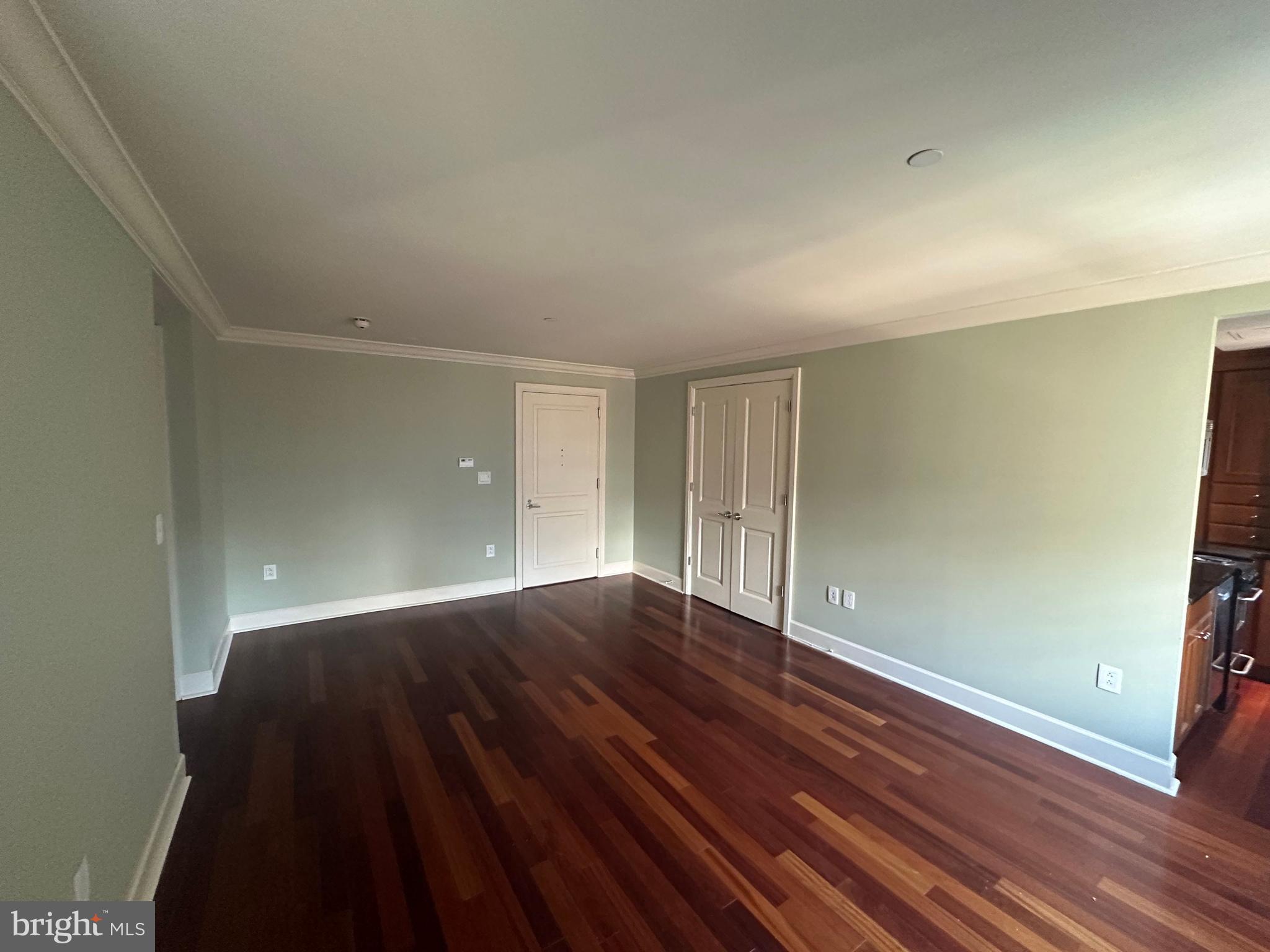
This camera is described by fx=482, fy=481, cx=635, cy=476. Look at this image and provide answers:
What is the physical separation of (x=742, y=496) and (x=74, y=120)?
3882 mm

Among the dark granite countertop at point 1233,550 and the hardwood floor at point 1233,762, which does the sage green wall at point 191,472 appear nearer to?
the hardwood floor at point 1233,762

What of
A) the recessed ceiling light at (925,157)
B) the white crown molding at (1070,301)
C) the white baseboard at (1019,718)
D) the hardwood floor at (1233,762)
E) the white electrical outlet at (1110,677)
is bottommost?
the hardwood floor at (1233,762)

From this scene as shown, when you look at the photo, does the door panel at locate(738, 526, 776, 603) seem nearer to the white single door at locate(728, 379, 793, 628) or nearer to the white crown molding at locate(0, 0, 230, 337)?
the white single door at locate(728, 379, 793, 628)

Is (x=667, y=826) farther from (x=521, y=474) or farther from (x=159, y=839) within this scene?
(x=521, y=474)

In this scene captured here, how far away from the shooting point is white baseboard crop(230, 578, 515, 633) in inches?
146

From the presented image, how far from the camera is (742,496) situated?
413 cm

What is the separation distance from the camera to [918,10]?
2.92 feet

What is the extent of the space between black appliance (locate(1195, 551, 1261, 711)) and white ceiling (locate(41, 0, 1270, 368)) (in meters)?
1.87

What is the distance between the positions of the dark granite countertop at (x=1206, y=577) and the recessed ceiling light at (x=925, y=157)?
92.0 inches

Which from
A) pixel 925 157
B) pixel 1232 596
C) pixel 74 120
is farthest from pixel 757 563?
pixel 74 120

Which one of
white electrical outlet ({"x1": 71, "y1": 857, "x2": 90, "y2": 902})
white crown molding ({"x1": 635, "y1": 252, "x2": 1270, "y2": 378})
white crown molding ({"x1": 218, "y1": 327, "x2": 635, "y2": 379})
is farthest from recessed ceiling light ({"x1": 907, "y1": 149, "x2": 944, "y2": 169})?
white crown molding ({"x1": 218, "y1": 327, "x2": 635, "y2": 379})

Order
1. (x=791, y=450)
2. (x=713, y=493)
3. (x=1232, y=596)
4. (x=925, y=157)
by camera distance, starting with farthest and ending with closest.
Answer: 1. (x=713, y=493)
2. (x=791, y=450)
3. (x=1232, y=596)
4. (x=925, y=157)

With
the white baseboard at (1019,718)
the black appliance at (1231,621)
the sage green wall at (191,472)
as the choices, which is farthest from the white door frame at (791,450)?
the sage green wall at (191,472)

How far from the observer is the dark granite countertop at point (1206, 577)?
2.24 m
